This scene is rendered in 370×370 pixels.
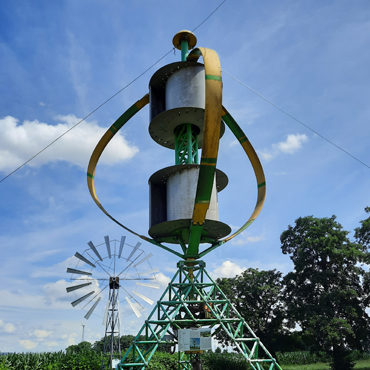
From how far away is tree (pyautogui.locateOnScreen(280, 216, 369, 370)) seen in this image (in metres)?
28.3

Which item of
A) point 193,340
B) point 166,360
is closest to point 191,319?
point 193,340

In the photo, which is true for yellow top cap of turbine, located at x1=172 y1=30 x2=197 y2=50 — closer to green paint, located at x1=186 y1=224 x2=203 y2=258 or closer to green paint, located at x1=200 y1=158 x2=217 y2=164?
green paint, located at x1=200 y1=158 x2=217 y2=164

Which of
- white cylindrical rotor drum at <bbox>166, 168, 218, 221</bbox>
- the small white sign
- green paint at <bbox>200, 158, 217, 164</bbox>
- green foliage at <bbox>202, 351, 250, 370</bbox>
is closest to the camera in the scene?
A: green paint at <bbox>200, 158, 217, 164</bbox>

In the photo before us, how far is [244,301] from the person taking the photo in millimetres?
36281

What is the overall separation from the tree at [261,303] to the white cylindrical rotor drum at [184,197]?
75.6 feet

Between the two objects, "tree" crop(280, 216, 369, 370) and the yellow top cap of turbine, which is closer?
the yellow top cap of turbine

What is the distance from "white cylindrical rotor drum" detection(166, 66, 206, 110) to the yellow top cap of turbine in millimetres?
2363

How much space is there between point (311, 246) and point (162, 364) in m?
17.7

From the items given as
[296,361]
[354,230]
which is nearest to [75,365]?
[354,230]

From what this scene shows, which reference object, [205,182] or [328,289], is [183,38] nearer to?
[205,182]

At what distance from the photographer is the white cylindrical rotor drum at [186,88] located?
1588cm

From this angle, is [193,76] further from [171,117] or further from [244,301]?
[244,301]

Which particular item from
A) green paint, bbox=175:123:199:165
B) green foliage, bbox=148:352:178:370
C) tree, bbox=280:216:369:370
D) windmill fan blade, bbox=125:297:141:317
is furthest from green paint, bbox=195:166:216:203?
tree, bbox=280:216:369:370

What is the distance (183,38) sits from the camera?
18.0 m
